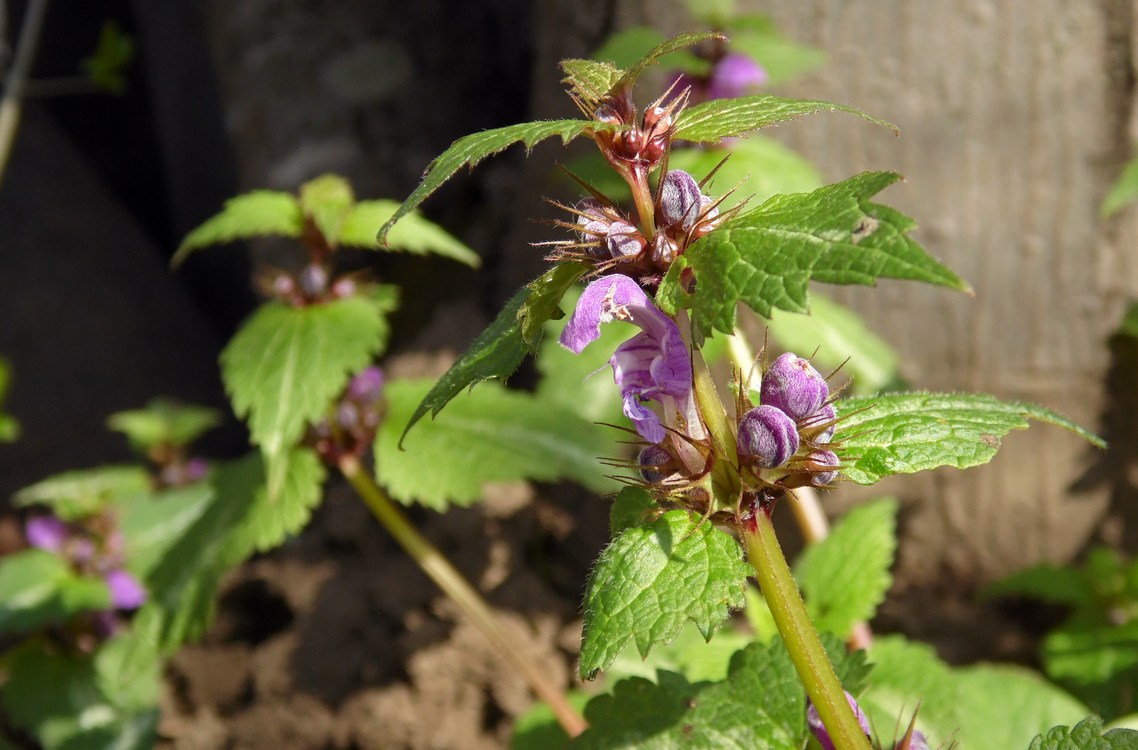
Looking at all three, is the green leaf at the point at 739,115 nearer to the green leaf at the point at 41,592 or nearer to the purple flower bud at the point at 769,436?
the purple flower bud at the point at 769,436

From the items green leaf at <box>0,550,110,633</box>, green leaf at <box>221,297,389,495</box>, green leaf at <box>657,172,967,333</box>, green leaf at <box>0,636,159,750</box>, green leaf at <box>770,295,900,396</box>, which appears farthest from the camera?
green leaf at <box>0,636,159,750</box>

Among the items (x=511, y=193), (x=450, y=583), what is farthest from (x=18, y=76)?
(x=450, y=583)

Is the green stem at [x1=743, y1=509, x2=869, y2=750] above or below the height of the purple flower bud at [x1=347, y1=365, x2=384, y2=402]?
above

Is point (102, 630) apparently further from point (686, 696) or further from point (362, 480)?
point (686, 696)

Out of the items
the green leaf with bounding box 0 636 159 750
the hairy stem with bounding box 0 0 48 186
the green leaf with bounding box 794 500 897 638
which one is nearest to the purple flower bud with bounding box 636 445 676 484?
the green leaf with bounding box 794 500 897 638

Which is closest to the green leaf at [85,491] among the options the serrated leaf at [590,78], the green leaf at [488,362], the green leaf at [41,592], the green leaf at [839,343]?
the green leaf at [41,592]

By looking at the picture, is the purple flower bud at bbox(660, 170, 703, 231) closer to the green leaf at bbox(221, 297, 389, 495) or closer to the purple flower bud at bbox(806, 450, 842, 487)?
the purple flower bud at bbox(806, 450, 842, 487)
